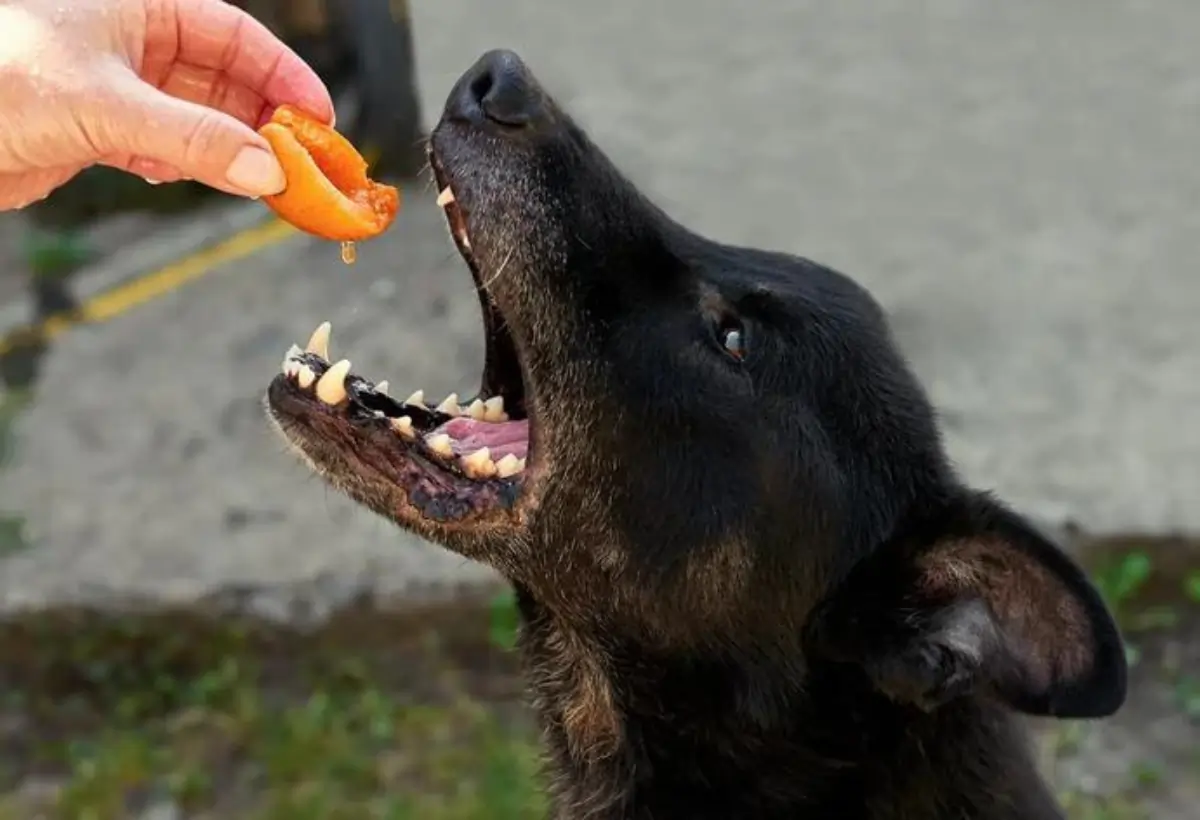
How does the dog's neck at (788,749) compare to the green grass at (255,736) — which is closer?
the dog's neck at (788,749)

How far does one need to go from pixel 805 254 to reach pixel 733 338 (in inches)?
130

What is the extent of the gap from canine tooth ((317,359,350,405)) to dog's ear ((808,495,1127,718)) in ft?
2.97

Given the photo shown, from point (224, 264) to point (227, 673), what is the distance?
7.24 feet

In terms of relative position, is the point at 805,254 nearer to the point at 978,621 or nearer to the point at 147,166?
the point at 978,621

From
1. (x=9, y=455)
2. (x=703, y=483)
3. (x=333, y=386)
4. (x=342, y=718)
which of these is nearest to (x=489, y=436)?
(x=333, y=386)

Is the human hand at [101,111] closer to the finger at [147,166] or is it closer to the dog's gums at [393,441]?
the finger at [147,166]

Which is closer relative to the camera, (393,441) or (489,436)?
(393,441)

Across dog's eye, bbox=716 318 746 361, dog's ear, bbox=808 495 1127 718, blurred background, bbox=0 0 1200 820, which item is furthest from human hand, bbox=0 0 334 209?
blurred background, bbox=0 0 1200 820

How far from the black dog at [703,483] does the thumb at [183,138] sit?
48 centimetres

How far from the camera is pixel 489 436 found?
111 inches

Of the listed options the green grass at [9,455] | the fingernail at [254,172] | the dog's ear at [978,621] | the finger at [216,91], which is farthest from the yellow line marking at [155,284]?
the dog's ear at [978,621]

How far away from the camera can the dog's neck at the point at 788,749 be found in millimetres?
2684

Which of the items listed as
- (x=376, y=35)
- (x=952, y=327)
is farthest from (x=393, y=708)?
(x=376, y=35)

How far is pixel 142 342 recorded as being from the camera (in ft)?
19.4
